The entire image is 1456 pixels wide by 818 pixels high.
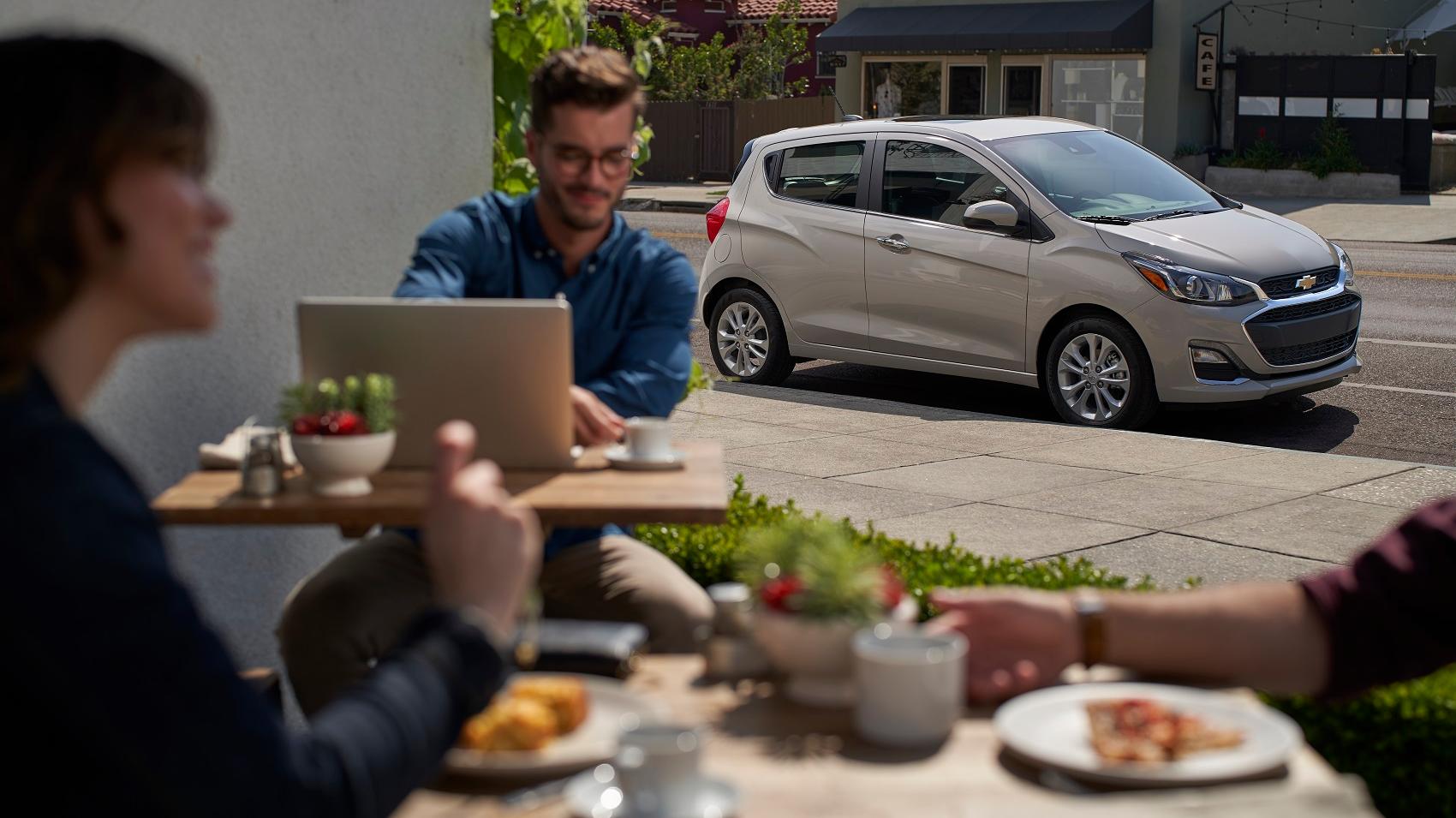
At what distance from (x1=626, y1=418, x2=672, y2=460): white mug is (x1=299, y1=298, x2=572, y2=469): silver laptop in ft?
0.86

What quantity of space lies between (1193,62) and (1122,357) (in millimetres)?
21899

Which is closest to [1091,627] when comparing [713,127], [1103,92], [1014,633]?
[1014,633]

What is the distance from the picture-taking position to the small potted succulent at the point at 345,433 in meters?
3.01

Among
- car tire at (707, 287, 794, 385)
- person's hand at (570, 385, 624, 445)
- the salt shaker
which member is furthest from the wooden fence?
the salt shaker

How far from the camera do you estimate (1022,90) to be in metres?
31.7

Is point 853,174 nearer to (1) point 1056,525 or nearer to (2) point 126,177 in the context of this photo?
(1) point 1056,525

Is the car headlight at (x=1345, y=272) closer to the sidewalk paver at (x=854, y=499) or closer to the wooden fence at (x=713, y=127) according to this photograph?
the sidewalk paver at (x=854, y=499)

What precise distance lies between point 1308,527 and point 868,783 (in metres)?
5.13

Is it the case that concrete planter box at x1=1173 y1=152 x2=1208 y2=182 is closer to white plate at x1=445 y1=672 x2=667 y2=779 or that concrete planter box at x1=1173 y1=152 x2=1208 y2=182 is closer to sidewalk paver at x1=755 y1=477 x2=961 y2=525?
sidewalk paver at x1=755 y1=477 x2=961 y2=525

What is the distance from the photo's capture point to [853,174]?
10641 mm

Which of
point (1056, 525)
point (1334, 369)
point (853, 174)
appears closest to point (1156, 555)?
point (1056, 525)

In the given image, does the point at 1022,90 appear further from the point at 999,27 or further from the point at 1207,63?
the point at 1207,63

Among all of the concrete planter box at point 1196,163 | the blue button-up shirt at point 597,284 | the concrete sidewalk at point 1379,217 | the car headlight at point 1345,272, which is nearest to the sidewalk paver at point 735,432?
the car headlight at point 1345,272

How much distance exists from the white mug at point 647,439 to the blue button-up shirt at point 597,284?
1.29 feet
